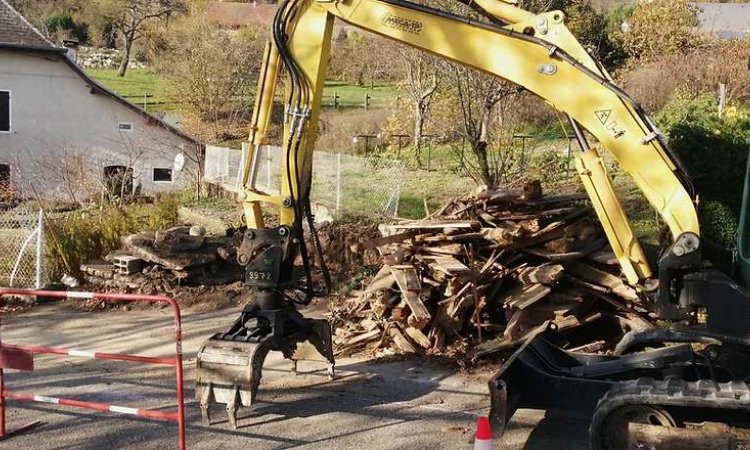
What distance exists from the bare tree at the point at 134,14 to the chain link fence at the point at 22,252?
37917 mm

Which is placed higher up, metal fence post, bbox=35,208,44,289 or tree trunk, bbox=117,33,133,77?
tree trunk, bbox=117,33,133,77

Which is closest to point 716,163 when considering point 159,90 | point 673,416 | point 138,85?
point 673,416

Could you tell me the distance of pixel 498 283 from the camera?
355 inches

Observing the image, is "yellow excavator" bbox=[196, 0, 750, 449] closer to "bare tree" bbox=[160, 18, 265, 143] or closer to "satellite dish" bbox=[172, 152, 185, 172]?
"satellite dish" bbox=[172, 152, 185, 172]

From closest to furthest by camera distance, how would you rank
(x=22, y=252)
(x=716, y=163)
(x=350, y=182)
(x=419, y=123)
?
1. (x=716, y=163)
2. (x=22, y=252)
3. (x=350, y=182)
4. (x=419, y=123)

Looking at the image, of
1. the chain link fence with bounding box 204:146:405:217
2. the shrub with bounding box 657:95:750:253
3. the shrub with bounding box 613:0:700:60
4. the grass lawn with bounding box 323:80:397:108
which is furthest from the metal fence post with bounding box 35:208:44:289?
the shrub with bounding box 613:0:700:60

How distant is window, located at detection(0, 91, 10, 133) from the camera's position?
2745 centimetres

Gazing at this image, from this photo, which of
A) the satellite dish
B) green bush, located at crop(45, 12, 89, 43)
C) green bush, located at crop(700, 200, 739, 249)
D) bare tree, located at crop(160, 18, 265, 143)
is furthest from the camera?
green bush, located at crop(45, 12, 89, 43)

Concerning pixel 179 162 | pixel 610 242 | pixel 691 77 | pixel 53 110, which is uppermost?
pixel 691 77

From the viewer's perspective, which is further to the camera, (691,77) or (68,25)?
(68,25)

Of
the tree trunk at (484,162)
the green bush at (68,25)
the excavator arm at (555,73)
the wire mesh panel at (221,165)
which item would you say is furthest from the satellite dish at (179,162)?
the green bush at (68,25)

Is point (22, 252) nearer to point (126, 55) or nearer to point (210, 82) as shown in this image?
point (210, 82)

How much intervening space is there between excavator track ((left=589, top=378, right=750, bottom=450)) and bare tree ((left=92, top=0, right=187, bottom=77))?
158 ft

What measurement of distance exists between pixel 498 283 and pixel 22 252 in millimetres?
8670
